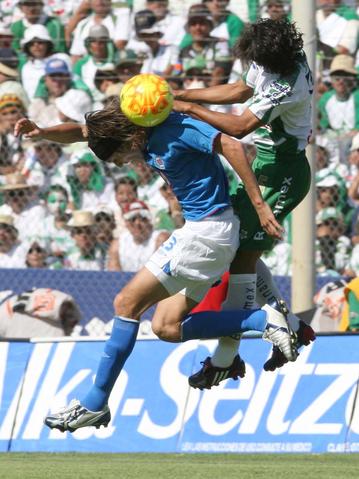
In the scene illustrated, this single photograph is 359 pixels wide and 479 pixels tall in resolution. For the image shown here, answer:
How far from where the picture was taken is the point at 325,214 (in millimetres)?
11711

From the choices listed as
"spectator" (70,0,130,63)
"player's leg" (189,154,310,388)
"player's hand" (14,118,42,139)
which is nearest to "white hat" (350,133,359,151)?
"spectator" (70,0,130,63)

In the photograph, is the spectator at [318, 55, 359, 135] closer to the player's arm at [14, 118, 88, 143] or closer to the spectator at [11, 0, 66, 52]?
the spectator at [11, 0, 66, 52]

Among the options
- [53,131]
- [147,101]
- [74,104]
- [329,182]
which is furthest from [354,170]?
[147,101]

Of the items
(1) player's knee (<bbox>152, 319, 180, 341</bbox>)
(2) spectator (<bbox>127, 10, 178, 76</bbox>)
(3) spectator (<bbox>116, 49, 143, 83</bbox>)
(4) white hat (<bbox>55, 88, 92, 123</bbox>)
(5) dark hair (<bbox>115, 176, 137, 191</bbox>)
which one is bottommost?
(5) dark hair (<bbox>115, 176, 137, 191</bbox>)

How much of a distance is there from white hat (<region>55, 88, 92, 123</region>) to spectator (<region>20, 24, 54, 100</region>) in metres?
0.37

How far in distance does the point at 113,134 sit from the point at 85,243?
492 cm

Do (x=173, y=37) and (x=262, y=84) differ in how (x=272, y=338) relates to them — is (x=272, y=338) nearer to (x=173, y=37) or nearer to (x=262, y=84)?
(x=262, y=84)

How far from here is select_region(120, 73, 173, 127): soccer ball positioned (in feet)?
23.3

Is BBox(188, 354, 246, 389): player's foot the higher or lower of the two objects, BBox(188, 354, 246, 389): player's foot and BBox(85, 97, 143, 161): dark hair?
the lower

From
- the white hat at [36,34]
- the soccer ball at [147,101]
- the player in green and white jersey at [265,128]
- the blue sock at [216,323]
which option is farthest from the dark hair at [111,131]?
the white hat at [36,34]

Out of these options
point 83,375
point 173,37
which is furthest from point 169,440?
point 173,37

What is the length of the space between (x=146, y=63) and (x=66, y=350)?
376cm

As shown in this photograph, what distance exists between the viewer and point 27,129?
7.80 m

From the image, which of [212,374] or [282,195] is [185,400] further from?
[282,195]
